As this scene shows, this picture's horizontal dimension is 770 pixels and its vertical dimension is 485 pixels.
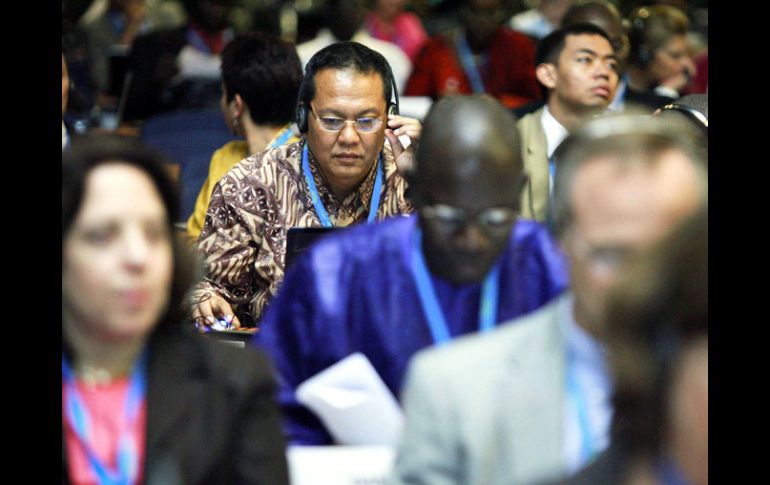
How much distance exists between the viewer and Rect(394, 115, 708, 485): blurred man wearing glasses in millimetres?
1990

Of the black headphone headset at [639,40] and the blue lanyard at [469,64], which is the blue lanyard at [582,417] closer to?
the black headphone headset at [639,40]

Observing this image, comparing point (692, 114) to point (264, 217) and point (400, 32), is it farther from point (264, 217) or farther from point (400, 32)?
point (400, 32)

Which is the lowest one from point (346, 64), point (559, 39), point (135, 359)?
point (135, 359)

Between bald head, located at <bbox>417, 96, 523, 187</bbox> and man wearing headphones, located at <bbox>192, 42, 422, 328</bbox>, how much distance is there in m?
1.12

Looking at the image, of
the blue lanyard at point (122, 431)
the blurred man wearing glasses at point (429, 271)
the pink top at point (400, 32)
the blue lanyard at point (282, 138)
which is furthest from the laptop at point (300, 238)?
the pink top at point (400, 32)

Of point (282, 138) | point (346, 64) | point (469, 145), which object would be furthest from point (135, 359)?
point (282, 138)

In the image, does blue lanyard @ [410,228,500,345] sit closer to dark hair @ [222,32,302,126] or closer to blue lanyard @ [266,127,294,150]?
blue lanyard @ [266,127,294,150]

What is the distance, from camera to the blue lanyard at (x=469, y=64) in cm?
802

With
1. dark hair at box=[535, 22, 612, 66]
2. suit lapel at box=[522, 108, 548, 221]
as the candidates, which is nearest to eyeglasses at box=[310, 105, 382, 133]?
suit lapel at box=[522, 108, 548, 221]

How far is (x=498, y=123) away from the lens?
294 cm

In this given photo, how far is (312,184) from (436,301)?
135 centimetres

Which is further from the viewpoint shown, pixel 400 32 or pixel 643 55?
pixel 400 32

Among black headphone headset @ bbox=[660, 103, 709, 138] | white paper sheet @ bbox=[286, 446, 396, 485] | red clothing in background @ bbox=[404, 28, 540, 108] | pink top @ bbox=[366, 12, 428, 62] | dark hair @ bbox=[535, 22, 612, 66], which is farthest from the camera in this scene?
pink top @ bbox=[366, 12, 428, 62]

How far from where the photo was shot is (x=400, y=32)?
973 cm
